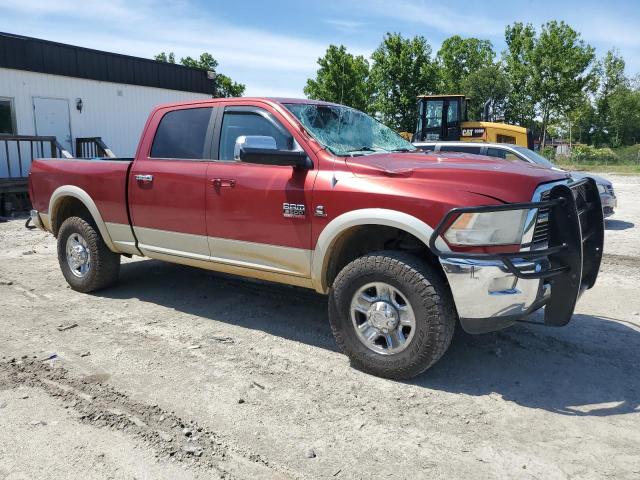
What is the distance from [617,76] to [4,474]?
2866 inches

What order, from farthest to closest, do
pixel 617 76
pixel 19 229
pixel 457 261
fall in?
pixel 617 76, pixel 19 229, pixel 457 261

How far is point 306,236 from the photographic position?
4113mm

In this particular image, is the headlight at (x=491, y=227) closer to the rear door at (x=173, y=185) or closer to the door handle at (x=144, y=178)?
the rear door at (x=173, y=185)

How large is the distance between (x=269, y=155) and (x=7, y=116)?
565 inches

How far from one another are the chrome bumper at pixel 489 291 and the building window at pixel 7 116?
15426 millimetres

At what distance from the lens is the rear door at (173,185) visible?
4.81 meters

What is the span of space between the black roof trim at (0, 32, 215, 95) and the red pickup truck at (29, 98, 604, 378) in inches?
469

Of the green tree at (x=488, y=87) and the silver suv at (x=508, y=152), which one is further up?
the green tree at (x=488, y=87)

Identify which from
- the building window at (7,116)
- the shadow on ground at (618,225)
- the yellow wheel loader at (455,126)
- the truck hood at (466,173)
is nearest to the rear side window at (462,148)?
the shadow on ground at (618,225)

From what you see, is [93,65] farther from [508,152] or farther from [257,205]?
[257,205]

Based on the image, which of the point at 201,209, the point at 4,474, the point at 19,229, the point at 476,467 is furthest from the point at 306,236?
the point at 19,229

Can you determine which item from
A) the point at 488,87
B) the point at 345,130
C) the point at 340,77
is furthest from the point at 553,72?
the point at 345,130

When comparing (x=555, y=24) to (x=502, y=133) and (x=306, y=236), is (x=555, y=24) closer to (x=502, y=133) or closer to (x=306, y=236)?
(x=502, y=133)

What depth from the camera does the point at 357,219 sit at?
378cm
